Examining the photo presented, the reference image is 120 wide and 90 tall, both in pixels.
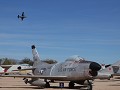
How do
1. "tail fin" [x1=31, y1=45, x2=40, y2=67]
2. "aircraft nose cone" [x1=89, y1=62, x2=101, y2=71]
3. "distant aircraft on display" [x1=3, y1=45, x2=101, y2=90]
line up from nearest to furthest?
1. "aircraft nose cone" [x1=89, y1=62, x2=101, y2=71]
2. "distant aircraft on display" [x1=3, y1=45, x2=101, y2=90]
3. "tail fin" [x1=31, y1=45, x2=40, y2=67]

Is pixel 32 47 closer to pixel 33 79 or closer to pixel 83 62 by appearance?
pixel 33 79

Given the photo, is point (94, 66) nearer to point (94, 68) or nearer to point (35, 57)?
point (94, 68)

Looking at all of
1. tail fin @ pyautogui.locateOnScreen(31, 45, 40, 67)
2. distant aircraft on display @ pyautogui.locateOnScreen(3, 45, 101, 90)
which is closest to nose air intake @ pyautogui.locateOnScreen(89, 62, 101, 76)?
distant aircraft on display @ pyautogui.locateOnScreen(3, 45, 101, 90)

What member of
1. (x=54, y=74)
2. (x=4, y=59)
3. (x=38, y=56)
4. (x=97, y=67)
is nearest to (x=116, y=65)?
(x=38, y=56)

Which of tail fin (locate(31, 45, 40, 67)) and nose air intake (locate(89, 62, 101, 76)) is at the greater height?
tail fin (locate(31, 45, 40, 67))

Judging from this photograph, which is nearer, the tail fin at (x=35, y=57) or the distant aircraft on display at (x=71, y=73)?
the distant aircraft on display at (x=71, y=73)

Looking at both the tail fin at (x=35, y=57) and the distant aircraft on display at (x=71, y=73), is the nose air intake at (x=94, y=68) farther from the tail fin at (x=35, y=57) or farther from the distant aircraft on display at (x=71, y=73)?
the tail fin at (x=35, y=57)

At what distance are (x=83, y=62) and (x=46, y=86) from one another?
4.51 meters

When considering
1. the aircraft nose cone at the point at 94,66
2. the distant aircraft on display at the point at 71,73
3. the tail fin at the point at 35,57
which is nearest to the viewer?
the aircraft nose cone at the point at 94,66

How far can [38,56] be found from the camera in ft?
118

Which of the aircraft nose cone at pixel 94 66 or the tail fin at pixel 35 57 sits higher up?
the tail fin at pixel 35 57

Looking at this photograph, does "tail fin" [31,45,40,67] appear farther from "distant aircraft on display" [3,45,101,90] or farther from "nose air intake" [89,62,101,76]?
"nose air intake" [89,62,101,76]

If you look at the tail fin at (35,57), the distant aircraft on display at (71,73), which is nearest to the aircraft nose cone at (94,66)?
the distant aircraft on display at (71,73)

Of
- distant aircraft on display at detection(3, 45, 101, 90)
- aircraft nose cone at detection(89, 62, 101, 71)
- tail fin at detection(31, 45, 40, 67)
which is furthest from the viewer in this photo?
tail fin at detection(31, 45, 40, 67)
